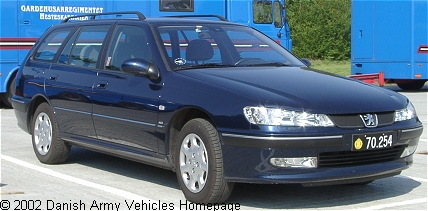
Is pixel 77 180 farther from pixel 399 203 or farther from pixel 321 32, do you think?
pixel 321 32

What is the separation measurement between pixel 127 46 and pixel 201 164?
180cm

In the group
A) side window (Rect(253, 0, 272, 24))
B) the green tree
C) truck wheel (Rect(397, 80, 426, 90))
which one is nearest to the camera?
side window (Rect(253, 0, 272, 24))

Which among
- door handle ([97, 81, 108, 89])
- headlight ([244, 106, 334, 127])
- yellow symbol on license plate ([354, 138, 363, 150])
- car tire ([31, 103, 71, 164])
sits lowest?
car tire ([31, 103, 71, 164])

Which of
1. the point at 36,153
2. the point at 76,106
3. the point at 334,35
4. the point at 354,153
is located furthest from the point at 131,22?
the point at 334,35

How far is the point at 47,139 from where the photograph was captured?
8555 mm

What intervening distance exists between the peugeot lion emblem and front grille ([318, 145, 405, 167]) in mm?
217

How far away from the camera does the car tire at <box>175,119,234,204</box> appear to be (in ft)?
20.0

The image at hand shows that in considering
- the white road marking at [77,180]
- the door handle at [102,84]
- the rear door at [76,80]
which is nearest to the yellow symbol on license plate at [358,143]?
the white road marking at [77,180]

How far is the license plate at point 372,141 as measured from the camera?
600cm

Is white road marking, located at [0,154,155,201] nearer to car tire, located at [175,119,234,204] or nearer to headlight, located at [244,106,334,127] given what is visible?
car tire, located at [175,119,234,204]

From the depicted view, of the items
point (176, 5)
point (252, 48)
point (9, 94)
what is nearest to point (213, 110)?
point (252, 48)

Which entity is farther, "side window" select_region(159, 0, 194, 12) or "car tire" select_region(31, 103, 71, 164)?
"side window" select_region(159, 0, 194, 12)

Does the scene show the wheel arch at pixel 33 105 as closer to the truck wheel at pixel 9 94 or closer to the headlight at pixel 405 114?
the headlight at pixel 405 114

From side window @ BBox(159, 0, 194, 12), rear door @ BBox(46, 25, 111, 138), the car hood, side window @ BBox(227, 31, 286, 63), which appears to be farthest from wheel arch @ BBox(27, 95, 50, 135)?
side window @ BBox(159, 0, 194, 12)
